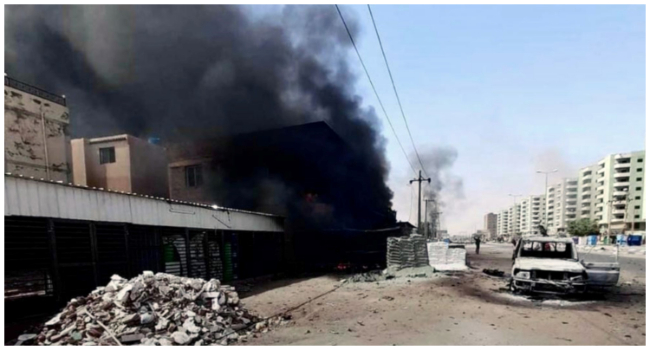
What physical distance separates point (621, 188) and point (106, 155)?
94322 mm

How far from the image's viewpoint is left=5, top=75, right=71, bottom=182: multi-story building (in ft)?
55.1

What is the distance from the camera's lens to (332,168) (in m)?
24.2

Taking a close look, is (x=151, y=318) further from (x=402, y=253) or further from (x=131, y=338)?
(x=402, y=253)

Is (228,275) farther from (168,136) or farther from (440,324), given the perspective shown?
(168,136)

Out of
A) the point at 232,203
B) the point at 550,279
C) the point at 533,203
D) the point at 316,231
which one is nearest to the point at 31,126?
the point at 232,203

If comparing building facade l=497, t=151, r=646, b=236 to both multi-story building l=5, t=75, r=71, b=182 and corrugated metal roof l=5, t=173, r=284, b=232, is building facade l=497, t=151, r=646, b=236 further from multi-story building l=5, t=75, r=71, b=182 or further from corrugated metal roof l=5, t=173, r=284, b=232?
multi-story building l=5, t=75, r=71, b=182

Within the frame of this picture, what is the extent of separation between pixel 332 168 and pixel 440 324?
18.0m

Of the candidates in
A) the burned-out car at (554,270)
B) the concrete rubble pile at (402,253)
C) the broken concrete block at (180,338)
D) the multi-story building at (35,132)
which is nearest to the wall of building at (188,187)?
the multi-story building at (35,132)

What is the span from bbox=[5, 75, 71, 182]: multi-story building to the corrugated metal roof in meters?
11.8

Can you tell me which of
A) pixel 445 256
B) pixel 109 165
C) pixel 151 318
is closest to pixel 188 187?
pixel 109 165

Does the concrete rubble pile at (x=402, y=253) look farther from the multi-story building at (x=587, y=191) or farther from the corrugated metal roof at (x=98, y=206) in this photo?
the multi-story building at (x=587, y=191)

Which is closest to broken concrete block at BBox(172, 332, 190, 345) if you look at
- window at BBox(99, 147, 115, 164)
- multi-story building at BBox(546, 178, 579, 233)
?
window at BBox(99, 147, 115, 164)

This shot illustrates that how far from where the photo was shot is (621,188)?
73.2 meters

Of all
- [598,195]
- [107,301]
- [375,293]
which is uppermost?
[107,301]
